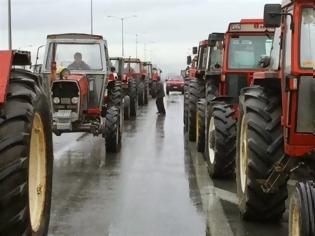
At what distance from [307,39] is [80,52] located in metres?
7.24

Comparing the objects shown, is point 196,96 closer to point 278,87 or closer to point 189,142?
point 189,142

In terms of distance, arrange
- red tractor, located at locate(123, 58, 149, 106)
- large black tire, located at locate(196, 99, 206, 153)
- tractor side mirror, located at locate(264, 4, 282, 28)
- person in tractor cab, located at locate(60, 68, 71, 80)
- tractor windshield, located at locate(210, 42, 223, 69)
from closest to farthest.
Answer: tractor side mirror, located at locate(264, 4, 282, 28)
person in tractor cab, located at locate(60, 68, 71, 80)
large black tire, located at locate(196, 99, 206, 153)
tractor windshield, located at locate(210, 42, 223, 69)
red tractor, located at locate(123, 58, 149, 106)

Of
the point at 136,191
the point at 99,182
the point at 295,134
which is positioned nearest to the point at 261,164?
A: the point at 295,134

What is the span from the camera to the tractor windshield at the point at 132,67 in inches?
1026

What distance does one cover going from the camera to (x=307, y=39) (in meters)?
5.40

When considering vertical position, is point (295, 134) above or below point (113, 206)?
above

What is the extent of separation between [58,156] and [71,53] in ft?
6.96

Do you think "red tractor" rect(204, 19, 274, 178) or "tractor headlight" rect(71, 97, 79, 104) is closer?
"red tractor" rect(204, 19, 274, 178)

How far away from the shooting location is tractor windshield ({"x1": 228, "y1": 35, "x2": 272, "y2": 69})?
33.0 feet

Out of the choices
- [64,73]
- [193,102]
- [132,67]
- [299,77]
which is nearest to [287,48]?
[299,77]

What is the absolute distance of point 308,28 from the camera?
543 centimetres

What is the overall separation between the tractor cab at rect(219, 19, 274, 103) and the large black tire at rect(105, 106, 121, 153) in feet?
8.08

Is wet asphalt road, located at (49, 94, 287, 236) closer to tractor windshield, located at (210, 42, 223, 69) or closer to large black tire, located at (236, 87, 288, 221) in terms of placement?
large black tire, located at (236, 87, 288, 221)

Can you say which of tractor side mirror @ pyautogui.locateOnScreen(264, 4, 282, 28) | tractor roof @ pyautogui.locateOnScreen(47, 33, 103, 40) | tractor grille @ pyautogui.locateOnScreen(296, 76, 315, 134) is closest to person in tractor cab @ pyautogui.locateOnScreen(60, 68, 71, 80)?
tractor roof @ pyautogui.locateOnScreen(47, 33, 103, 40)
